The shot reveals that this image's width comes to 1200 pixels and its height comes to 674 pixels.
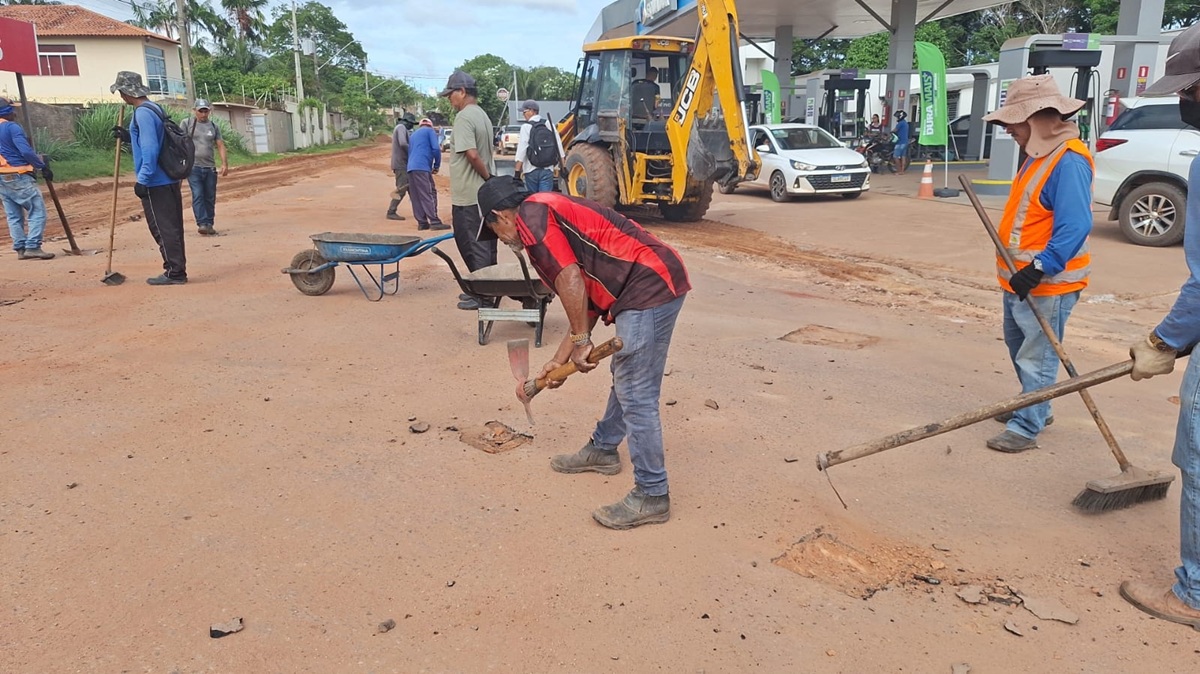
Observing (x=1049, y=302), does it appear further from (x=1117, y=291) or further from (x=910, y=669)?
(x=1117, y=291)

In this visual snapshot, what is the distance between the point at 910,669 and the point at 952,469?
5.69 ft

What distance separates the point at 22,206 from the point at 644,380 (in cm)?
938

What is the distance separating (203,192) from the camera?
1105 cm

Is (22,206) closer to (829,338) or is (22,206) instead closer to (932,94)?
(829,338)

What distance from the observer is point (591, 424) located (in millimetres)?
4676

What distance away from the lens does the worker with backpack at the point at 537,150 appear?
37.7 ft

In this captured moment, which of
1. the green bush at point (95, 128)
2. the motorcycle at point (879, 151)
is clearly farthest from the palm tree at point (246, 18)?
the motorcycle at point (879, 151)

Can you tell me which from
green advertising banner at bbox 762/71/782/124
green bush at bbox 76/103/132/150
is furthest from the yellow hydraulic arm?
green bush at bbox 76/103/132/150

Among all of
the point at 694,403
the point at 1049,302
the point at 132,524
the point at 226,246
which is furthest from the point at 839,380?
the point at 226,246

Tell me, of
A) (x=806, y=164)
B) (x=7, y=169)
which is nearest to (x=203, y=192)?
(x=7, y=169)

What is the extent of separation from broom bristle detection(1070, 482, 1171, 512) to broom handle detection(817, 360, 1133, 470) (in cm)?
75

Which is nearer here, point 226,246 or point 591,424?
point 591,424

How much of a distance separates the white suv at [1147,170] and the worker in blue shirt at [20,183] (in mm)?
12619

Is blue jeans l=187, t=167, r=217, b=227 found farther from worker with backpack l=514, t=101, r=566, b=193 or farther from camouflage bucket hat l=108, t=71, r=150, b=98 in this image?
worker with backpack l=514, t=101, r=566, b=193
